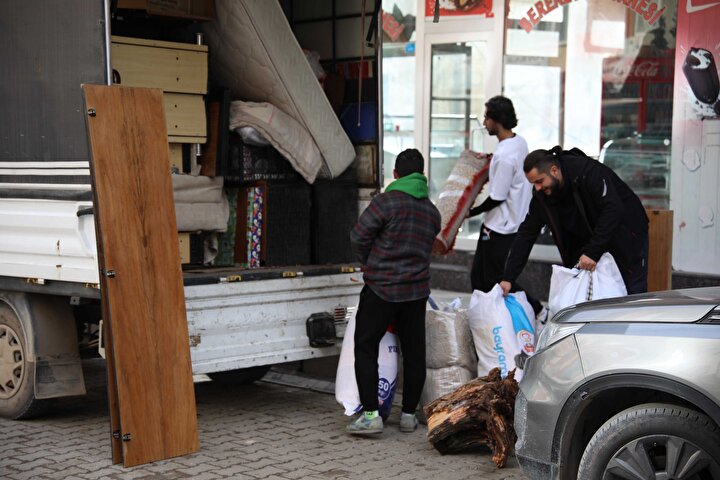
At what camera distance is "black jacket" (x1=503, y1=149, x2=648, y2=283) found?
6.27 metres

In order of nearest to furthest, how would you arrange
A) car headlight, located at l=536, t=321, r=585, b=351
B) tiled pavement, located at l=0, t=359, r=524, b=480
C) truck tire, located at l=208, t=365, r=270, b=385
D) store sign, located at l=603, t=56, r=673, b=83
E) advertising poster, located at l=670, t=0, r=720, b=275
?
car headlight, located at l=536, t=321, r=585, b=351, tiled pavement, located at l=0, t=359, r=524, b=480, truck tire, located at l=208, t=365, r=270, b=385, advertising poster, located at l=670, t=0, r=720, b=275, store sign, located at l=603, t=56, r=673, b=83

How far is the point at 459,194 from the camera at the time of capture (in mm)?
7738

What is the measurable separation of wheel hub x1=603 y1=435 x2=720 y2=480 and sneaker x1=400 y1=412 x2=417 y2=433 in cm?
237

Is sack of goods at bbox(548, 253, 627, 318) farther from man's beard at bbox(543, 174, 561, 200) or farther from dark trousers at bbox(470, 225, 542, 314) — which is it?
dark trousers at bbox(470, 225, 542, 314)

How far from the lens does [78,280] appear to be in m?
6.12

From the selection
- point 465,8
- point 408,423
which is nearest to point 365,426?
point 408,423

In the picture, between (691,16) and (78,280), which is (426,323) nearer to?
(78,280)

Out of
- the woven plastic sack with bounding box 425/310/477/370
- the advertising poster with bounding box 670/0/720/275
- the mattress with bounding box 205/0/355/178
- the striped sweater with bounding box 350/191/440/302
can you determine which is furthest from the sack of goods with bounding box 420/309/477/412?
the advertising poster with bounding box 670/0/720/275

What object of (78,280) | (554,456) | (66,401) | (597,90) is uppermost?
(597,90)

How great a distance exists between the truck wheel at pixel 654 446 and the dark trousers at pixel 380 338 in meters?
2.18

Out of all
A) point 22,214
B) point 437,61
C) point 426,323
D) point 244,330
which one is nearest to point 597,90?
point 437,61

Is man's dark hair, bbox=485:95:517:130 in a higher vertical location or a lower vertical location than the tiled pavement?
higher

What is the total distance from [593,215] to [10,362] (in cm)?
387

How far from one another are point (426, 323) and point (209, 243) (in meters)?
1.79
